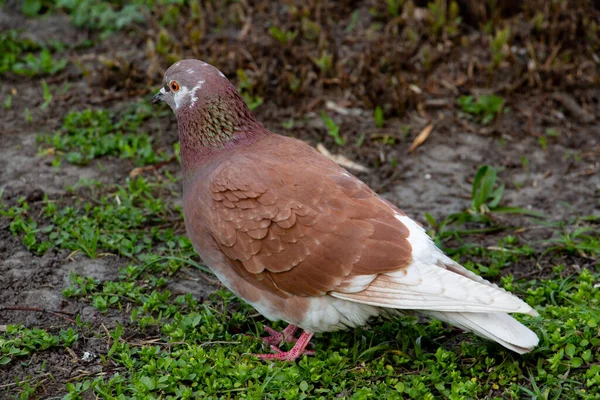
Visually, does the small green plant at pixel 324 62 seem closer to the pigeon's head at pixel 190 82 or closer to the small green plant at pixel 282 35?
the small green plant at pixel 282 35

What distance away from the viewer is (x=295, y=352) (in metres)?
4.11

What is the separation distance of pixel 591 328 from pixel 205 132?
2.23 meters

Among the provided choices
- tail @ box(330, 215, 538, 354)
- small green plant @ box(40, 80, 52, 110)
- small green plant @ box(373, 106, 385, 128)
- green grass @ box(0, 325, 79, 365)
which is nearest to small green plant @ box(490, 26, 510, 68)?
small green plant @ box(373, 106, 385, 128)

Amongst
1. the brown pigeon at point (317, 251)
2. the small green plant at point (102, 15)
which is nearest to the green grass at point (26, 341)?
the brown pigeon at point (317, 251)

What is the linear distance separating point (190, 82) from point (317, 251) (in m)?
1.24

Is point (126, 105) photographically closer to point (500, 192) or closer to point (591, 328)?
point (500, 192)

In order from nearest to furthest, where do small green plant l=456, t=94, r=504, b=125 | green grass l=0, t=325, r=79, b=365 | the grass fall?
the grass → green grass l=0, t=325, r=79, b=365 → small green plant l=456, t=94, r=504, b=125

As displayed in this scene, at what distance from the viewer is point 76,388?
3680 millimetres

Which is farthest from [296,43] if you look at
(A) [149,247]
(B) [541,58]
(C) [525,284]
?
(C) [525,284]

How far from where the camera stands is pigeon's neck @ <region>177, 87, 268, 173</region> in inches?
170

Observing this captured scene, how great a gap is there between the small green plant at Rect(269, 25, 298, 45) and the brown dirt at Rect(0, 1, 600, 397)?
0.21 ft

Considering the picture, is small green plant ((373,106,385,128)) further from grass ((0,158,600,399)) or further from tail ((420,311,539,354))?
tail ((420,311,539,354))

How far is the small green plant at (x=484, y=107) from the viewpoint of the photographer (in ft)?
20.9

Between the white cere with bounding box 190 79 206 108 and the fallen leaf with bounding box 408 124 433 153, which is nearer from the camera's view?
the white cere with bounding box 190 79 206 108
